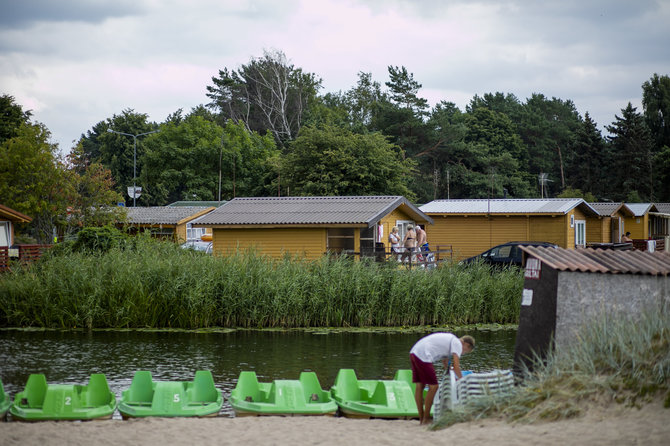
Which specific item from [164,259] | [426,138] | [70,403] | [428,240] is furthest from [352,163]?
[70,403]

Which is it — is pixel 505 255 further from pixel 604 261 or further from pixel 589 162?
pixel 589 162

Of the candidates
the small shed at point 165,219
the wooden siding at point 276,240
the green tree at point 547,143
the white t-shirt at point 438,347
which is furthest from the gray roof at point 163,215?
the green tree at point 547,143

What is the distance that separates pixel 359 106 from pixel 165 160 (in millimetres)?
23686

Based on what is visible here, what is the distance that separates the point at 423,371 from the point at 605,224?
37.3 m

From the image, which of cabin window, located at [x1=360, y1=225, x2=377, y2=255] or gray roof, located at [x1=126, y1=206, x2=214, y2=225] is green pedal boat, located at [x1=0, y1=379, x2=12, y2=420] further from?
gray roof, located at [x1=126, y1=206, x2=214, y2=225]

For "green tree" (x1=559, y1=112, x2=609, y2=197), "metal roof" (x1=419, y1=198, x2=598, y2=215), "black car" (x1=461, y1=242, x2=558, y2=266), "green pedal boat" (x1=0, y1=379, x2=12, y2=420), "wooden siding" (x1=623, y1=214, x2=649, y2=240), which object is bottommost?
"green pedal boat" (x1=0, y1=379, x2=12, y2=420)

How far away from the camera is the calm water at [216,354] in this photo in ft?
48.8

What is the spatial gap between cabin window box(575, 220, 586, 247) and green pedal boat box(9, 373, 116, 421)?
1210 inches

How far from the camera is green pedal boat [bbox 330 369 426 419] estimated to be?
10.7 metres

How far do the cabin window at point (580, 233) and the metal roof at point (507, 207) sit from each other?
91cm

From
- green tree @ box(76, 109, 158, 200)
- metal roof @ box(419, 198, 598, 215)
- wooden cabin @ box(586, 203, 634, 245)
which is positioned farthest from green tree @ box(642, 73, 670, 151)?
green tree @ box(76, 109, 158, 200)

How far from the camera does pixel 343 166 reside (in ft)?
139

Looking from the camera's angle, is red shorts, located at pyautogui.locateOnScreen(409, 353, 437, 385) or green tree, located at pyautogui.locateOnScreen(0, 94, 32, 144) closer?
red shorts, located at pyautogui.locateOnScreen(409, 353, 437, 385)

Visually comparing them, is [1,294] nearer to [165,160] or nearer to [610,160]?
[165,160]
